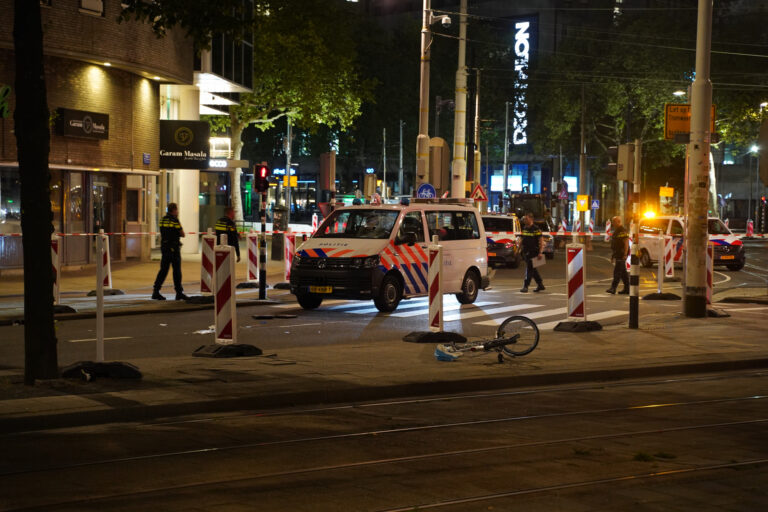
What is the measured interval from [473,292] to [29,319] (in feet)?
40.2

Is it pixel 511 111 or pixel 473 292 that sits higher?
pixel 511 111

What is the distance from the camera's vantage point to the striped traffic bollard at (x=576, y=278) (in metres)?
16.1

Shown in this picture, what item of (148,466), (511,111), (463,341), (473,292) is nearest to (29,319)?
(148,466)

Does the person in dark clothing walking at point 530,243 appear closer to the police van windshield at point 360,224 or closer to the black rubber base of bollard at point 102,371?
the police van windshield at point 360,224

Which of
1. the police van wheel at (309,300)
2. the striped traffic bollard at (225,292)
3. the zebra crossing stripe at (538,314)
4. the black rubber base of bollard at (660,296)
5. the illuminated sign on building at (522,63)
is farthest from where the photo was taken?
the illuminated sign on building at (522,63)

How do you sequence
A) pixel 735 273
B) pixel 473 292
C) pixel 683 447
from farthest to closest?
pixel 735 273
pixel 473 292
pixel 683 447

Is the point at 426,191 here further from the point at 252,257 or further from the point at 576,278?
the point at 576,278

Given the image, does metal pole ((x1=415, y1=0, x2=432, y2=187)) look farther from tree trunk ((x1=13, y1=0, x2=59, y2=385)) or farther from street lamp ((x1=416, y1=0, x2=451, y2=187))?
tree trunk ((x1=13, y1=0, x2=59, y2=385))

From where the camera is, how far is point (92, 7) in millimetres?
26953

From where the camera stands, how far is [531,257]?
24375mm

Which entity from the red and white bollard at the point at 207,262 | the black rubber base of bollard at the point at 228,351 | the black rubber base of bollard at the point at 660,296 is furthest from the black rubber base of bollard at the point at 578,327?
the black rubber base of bollard at the point at 660,296

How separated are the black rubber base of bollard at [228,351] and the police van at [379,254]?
18.6ft

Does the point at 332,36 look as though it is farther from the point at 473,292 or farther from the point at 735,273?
the point at 473,292

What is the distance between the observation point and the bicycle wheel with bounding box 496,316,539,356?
43.5 ft
